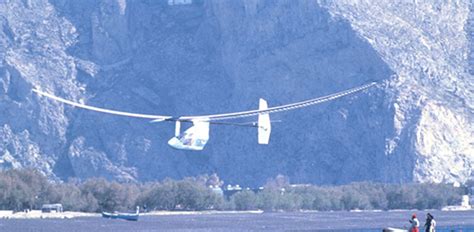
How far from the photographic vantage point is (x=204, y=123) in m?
182

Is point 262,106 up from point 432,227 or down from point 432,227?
up

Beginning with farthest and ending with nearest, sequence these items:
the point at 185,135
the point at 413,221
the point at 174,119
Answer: the point at 185,135, the point at 174,119, the point at 413,221

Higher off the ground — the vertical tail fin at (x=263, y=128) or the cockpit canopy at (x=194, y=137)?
the vertical tail fin at (x=263, y=128)

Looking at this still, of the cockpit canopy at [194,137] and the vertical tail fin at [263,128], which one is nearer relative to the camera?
the cockpit canopy at [194,137]

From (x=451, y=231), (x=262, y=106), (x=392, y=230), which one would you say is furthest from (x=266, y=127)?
(x=392, y=230)

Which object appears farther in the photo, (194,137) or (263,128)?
(263,128)

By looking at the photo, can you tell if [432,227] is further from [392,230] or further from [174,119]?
[174,119]

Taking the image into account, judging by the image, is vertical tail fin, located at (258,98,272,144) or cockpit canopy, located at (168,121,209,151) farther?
vertical tail fin, located at (258,98,272,144)

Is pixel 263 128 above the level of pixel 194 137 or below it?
above

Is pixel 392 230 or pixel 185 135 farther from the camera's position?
pixel 185 135

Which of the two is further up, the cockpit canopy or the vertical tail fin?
the vertical tail fin

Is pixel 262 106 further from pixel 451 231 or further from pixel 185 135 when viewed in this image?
pixel 451 231

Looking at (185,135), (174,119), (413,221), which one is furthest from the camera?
(185,135)

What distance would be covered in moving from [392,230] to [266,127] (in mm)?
30143
